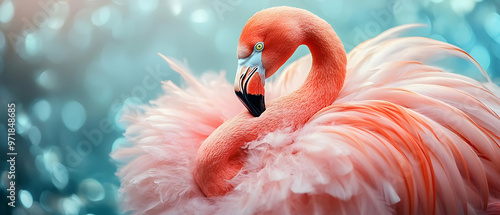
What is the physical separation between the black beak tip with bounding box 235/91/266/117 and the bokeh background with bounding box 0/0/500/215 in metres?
0.38

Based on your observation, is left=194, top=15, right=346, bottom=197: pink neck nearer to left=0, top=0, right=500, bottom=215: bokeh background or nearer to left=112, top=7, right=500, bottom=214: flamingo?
left=112, top=7, right=500, bottom=214: flamingo

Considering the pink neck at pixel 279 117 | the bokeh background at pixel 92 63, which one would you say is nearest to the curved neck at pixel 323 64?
the pink neck at pixel 279 117

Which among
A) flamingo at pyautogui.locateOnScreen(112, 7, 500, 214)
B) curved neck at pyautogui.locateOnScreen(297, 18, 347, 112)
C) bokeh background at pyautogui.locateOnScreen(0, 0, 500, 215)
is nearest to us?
flamingo at pyautogui.locateOnScreen(112, 7, 500, 214)

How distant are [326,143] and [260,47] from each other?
216 mm

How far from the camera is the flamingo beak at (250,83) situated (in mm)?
594

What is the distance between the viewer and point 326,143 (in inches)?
21.1

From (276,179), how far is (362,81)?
1.14 feet

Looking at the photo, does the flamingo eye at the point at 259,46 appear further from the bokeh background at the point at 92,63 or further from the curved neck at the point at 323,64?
the bokeh background at the point at 92,63

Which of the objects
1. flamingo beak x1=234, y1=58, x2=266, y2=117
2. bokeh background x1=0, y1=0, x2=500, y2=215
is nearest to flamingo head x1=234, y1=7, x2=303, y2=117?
flamingo beak x1=234, y1=58, x2=266, y2=117

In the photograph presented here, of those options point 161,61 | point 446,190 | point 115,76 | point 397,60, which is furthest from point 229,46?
point 446,190

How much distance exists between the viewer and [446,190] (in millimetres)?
547

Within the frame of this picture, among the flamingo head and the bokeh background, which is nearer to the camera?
the flamingo head

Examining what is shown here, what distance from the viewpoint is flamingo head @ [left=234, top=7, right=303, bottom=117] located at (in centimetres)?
59

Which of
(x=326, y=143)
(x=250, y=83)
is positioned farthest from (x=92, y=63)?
(x=326, y=143)
